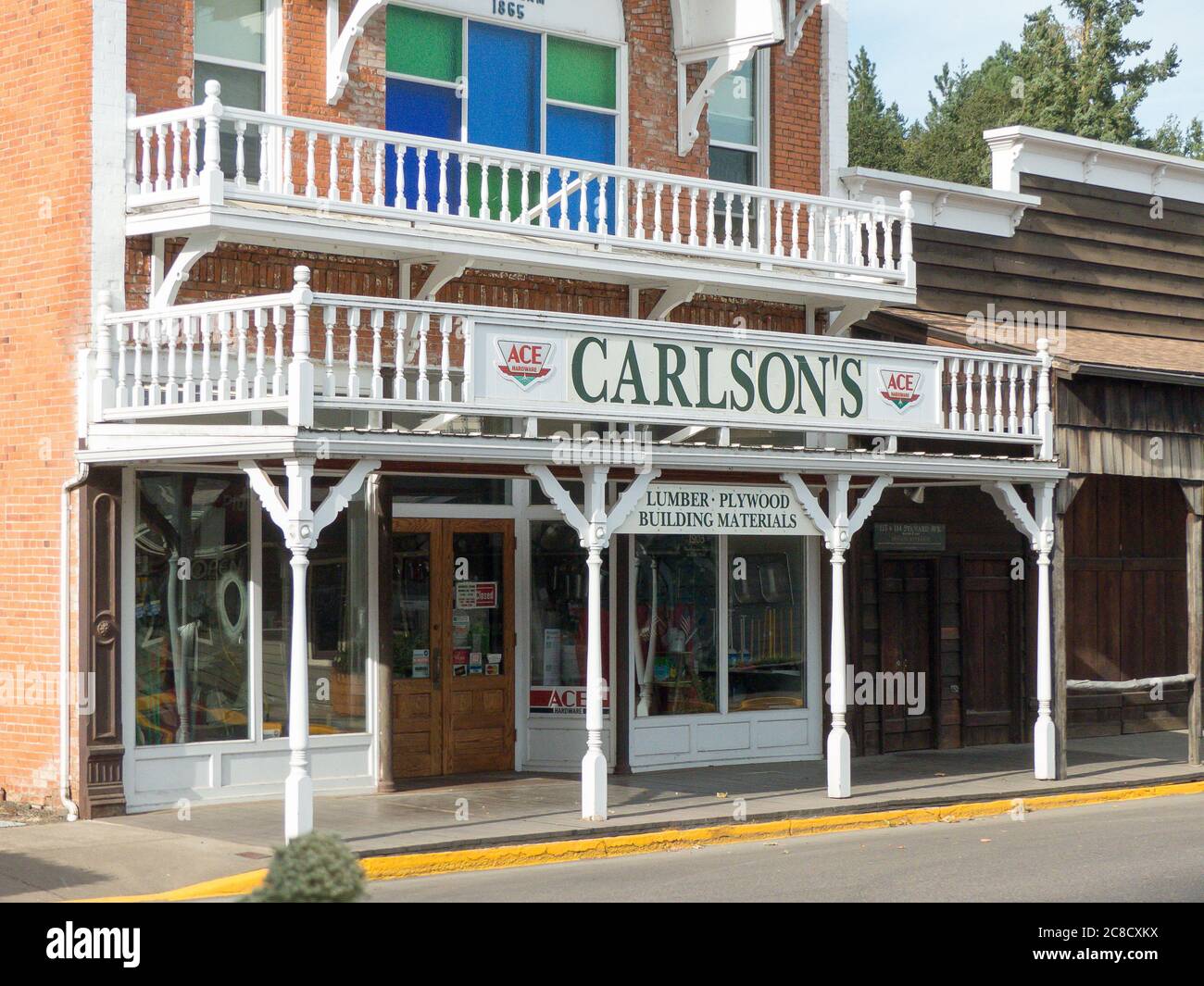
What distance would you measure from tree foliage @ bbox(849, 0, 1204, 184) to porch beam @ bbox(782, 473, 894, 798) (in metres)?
27.9

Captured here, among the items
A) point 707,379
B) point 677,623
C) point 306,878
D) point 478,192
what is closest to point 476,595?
point 677,623

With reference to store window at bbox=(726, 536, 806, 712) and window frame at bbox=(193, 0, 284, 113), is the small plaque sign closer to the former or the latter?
store window at bbox=(726, 536, 806, 712)

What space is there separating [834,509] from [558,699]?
3549 millimetres

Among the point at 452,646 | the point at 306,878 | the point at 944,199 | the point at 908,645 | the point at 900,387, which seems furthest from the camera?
the point at 944,199

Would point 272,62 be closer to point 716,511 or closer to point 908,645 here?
point 716,511

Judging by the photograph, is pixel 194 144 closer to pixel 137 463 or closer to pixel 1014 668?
pixel 137 463

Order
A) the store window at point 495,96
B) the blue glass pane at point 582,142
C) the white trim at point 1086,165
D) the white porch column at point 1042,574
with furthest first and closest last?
1. the white trim at point 1086,165
2. the blue glass pane at point 582,142
3. the white porch column at point 1042,574
4. the store window at point 495,96

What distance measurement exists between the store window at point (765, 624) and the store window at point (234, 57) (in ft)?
22.4

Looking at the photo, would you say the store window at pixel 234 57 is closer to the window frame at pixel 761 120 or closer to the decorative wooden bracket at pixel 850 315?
the window frame at pixel 761 120

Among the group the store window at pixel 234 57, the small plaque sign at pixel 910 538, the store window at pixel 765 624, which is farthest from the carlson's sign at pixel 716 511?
the store window at pixel 234 57

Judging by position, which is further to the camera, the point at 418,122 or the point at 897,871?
the point at 418,122

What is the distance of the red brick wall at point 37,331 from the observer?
48.8 ft

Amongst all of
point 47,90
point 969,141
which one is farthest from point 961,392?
point 969,141

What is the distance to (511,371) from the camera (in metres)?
14.4
